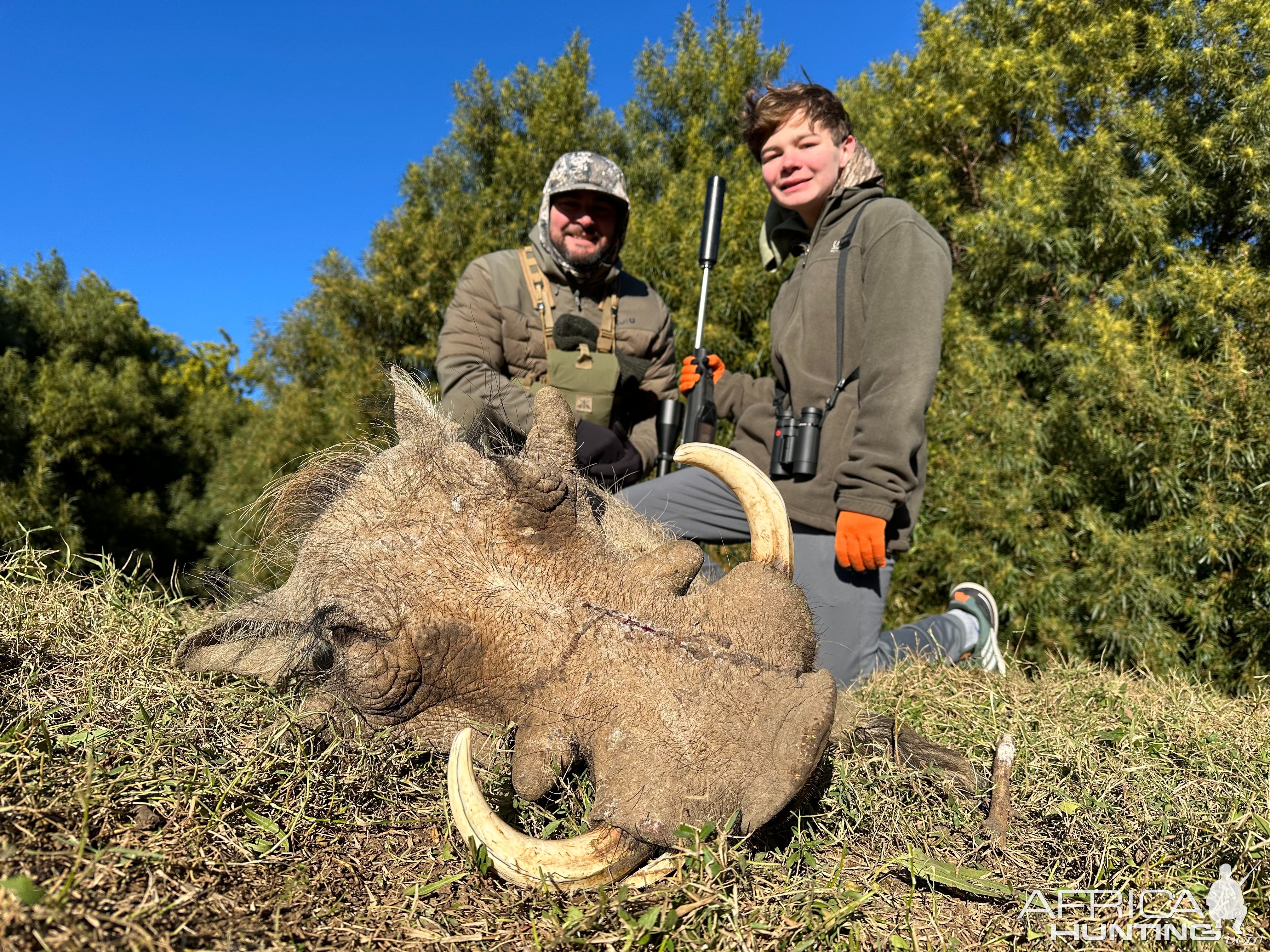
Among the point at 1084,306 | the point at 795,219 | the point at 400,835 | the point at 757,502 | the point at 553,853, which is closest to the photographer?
the point at 553,853

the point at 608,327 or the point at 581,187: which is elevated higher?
the point at 581,187

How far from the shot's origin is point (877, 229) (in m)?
3.14

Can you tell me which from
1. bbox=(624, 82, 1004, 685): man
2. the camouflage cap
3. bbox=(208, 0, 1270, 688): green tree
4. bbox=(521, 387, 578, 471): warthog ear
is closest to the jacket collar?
the camouflage cap

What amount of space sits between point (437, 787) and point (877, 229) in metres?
2.68

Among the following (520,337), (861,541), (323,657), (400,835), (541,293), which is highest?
(541,293)

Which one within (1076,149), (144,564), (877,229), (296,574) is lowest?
(144,564)

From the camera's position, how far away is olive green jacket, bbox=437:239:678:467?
3678 mm

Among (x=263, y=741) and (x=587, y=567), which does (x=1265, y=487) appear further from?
(x=263, y=741)

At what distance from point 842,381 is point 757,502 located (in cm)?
136

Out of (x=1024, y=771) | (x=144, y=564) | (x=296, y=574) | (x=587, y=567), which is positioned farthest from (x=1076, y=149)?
(x=144, y=564)

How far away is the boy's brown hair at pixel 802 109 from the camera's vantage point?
11.2ft

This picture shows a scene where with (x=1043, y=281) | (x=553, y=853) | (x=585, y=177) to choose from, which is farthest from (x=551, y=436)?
(x=1043, y=281)

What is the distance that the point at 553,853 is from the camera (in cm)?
144

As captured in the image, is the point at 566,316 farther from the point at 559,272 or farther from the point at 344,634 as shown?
Answer: the point at 344,634
